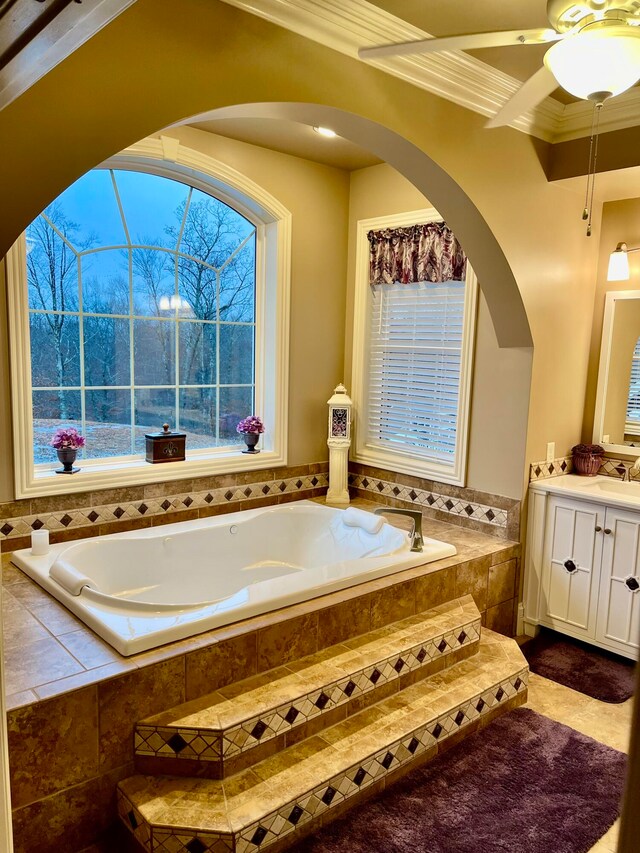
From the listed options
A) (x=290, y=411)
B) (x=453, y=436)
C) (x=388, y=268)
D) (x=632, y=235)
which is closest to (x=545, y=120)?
(x=632, y=235)

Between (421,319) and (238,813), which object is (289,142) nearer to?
(421,319)

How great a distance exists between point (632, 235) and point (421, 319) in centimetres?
135

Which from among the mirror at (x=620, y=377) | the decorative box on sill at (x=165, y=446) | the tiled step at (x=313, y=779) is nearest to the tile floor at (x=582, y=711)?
the tiled step at (x=313, y=779)

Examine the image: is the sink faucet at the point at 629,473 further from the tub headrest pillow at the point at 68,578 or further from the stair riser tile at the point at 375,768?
the tub headrest pillow at the point at 68,578

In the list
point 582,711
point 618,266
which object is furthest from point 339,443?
point 582,711

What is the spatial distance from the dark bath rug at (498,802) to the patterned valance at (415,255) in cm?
254

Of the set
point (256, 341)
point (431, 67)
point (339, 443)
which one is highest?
point (431, 67)

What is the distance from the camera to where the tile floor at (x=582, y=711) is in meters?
2.79

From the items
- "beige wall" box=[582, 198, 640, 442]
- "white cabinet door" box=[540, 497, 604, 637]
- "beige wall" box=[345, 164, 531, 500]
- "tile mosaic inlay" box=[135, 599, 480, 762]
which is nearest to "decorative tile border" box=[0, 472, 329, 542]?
"beige wall" box=[345, 164, 531, 500]

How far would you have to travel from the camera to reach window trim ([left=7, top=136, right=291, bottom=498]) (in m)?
3.01

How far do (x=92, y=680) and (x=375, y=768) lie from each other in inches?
43.3

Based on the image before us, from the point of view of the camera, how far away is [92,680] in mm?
2021

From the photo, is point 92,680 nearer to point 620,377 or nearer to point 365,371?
point 365,371

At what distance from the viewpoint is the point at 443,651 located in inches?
114
